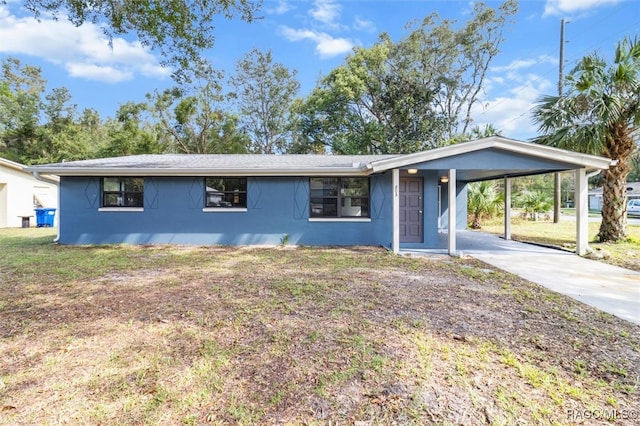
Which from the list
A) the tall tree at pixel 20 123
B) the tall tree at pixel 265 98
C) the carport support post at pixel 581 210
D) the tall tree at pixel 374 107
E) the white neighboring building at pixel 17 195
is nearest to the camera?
the carport support post at pixel 581 210

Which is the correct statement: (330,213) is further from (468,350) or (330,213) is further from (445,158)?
(468,350)

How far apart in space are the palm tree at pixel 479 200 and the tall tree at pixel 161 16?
13.1m

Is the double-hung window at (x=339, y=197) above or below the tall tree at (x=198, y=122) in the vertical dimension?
below

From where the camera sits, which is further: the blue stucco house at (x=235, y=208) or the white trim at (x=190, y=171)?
the blue stucco house at (x=235, y=208)

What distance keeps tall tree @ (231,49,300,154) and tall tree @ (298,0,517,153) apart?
10.6 feet

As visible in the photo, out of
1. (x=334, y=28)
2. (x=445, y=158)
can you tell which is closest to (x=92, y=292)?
(x=445, y=158)

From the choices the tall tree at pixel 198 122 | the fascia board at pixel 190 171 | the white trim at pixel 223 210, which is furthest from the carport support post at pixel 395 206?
the tall tree at pixel 198 122

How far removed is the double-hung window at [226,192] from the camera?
417 inches

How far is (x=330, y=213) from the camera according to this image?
1050cm

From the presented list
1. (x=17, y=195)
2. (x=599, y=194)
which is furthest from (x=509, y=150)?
(x=599, y=194)

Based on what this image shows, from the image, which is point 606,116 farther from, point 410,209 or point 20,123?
point 20,123

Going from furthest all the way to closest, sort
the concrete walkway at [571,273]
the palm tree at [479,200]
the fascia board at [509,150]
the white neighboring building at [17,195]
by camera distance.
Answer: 1. the palm tree at [479,200]
2. the white neighboring building at [17,195]
3. the fascia board at [509,150]
4. the concrete walkway at [571,273]

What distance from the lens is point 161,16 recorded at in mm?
6797

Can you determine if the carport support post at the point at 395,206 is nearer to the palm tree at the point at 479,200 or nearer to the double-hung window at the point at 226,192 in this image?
the double-hung window at the point at 226,192
